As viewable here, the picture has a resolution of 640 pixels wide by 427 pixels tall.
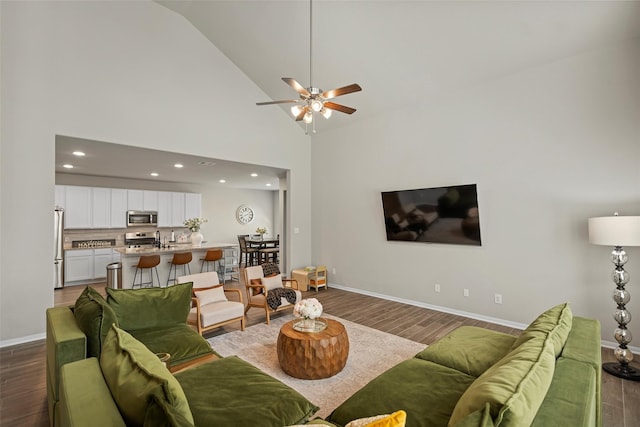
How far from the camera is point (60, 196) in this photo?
6.98 m

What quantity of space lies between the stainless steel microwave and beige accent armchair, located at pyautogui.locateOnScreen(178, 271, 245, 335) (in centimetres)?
515

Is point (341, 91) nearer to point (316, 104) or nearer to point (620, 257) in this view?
point (316, 104)

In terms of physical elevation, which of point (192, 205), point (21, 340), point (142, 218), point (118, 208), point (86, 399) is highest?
point (192, 205)

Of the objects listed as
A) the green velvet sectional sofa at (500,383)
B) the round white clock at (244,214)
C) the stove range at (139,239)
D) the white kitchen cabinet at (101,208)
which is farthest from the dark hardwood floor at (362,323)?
the round white clock at (244,214)

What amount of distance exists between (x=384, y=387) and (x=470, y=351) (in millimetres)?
891

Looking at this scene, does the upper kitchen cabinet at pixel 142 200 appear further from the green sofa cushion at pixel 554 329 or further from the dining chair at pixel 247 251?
the green sofa cushion at pixel 554 329

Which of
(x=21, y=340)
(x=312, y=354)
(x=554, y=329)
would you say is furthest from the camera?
(x=21, y=340)

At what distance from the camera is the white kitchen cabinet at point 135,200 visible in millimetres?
8039

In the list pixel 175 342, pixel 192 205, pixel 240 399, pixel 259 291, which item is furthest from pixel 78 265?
pixel 240 399

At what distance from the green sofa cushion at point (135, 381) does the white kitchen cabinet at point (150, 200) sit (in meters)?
7.60

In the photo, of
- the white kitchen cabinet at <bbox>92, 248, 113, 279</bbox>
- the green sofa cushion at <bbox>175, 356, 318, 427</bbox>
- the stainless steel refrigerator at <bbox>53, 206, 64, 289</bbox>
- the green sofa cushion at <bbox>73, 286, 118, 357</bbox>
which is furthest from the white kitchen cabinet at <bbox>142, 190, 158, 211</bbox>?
the green sofa cushion at <bbox>175, 356, 318, 427</bbox>

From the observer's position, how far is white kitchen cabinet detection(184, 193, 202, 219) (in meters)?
9.09

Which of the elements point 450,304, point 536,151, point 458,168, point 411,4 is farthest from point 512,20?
point 450,304

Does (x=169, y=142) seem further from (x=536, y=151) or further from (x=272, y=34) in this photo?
(x=536, y=151)
